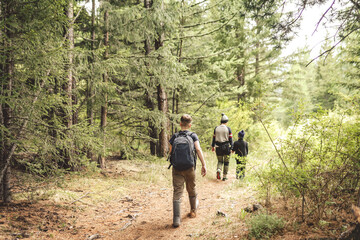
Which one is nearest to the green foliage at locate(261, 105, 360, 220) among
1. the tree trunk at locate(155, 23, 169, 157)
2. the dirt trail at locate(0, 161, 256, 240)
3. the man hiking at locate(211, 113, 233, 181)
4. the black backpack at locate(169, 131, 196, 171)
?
the dirt trail at locate(0, 161, 256, 240)

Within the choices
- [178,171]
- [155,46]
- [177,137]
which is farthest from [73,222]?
[155,46]

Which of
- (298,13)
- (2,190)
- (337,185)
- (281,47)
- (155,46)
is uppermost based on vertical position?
(155,46)

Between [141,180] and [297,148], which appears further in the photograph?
[141,180]

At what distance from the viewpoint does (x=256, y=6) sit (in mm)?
4484

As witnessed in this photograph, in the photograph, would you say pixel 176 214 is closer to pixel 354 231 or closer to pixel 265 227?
pixel 265 227

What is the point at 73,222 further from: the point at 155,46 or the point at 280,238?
the point at 155,46

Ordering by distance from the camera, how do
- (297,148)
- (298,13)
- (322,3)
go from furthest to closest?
(298,13) → (322,3) → (297,148)

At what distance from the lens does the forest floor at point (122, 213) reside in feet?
11.7

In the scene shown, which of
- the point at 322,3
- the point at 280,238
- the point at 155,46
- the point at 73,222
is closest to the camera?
the point at 280,238

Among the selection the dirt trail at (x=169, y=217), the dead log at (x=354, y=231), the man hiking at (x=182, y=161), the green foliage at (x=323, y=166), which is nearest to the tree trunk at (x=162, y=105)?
the dirt trail at (x=169, y=217)

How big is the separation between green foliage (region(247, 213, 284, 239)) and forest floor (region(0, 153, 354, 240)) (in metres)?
0.10

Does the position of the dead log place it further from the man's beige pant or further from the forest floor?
the man's beige pant

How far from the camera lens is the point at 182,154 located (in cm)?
413

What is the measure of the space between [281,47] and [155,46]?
6878 mm
